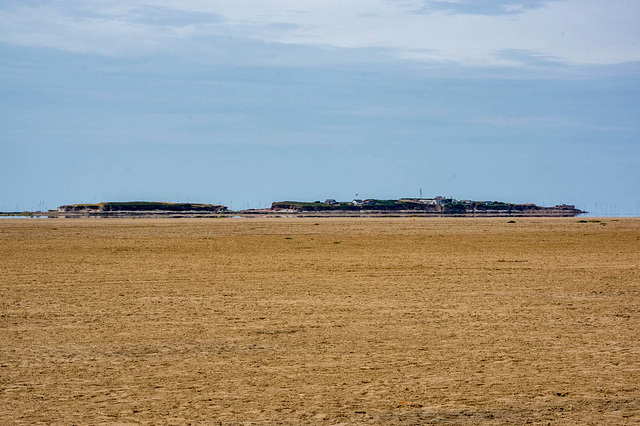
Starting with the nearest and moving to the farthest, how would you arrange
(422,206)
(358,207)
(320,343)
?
1. (320,343)
2. (358,207)
3. (422,206)

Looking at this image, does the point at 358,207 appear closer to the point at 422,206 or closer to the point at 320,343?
the point at 422,206

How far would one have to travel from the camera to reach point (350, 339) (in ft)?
42.1

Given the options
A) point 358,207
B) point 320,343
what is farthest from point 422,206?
point 320,343

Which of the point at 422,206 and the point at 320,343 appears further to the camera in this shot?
the point at 422,206

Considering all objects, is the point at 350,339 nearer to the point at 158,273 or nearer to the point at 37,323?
the point at 37,323

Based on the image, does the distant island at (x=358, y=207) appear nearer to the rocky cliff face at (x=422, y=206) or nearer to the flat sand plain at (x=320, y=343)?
the rocky cliff face at (x=422, y=206)

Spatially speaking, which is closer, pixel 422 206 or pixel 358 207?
pixel 358 207

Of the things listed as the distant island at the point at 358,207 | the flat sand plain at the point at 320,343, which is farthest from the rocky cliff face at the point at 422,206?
the flat sand plain at the point at 320,343

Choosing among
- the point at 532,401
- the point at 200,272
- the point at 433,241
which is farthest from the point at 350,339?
the point at 433,241

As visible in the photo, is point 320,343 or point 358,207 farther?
point 358,207

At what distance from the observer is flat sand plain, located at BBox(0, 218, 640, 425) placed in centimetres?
891

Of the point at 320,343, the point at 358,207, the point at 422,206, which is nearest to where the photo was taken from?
the point at 320,343

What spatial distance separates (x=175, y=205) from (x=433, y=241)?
461 feet

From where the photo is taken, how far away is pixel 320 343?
41.0 ft
